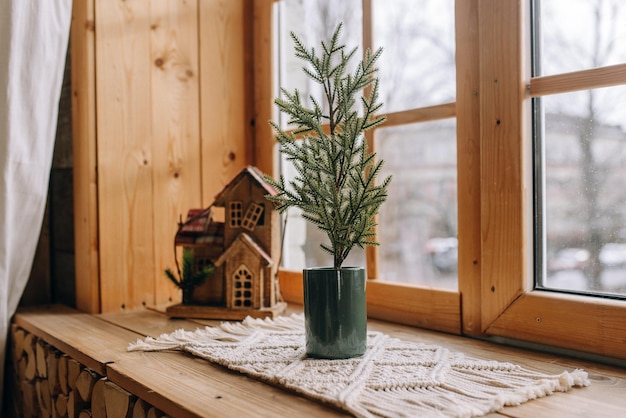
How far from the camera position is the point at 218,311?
4.59 ft

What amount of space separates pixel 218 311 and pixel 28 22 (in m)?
0.83

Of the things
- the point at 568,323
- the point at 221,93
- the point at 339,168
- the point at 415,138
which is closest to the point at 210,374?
the point at 339,168

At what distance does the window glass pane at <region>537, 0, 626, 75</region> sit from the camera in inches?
40.2

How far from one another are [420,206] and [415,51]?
376 millimetres

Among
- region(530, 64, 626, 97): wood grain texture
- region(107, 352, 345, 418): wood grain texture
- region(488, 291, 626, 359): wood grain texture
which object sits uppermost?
region(530, 64, 626, 97): wood grain texture

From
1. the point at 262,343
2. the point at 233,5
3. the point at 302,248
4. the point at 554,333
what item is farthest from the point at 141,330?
the point at 233,5

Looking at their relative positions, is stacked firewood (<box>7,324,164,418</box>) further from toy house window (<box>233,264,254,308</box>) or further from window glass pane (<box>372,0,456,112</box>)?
window glass pane (<box>372,0,456,112</box>)

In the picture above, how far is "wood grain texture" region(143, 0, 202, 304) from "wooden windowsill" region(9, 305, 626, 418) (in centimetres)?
28

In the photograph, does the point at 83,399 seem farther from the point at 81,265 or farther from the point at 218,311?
the point at 81,265

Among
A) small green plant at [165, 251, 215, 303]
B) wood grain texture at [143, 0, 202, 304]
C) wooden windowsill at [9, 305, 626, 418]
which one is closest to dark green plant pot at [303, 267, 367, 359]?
wooden windowsill at [9, 305, 626, 418]

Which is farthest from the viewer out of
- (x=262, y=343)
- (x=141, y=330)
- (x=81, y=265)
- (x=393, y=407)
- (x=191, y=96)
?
(x=191, y=96)

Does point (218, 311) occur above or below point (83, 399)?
above

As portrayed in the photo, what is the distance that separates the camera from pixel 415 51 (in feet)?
4.64

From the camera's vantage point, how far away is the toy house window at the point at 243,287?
1407mm
